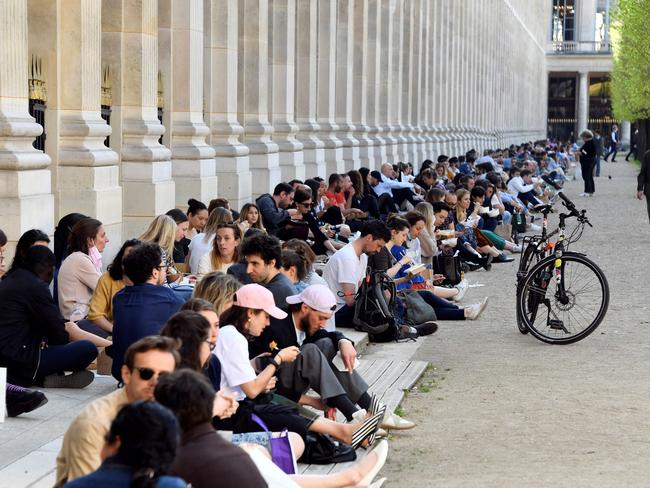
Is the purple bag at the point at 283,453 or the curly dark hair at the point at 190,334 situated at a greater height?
the curly dark hair at the point at 190,334

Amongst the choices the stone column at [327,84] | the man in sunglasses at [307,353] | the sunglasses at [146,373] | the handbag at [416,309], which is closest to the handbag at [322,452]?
the man in sunglasses at [307,353]

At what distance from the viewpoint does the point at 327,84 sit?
30688 mm

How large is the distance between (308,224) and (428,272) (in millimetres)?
2563

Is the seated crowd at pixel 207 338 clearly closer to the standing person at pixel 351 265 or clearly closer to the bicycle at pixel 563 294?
the standing person at pixel 351 265

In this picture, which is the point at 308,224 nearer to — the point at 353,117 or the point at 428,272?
the point at 428,272

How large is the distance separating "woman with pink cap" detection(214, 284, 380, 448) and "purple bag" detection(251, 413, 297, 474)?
1.14 feet

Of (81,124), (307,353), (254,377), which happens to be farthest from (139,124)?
(254,377)

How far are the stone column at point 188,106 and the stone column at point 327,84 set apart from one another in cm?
1082

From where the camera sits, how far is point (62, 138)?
14.8 meters

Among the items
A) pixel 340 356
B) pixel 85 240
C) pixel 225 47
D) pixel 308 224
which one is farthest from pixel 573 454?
pixel 225 47

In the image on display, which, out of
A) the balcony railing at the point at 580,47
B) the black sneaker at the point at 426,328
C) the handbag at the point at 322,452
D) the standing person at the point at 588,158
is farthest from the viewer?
the balcony railing at the point at 580,47

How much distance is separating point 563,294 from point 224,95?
9.13m

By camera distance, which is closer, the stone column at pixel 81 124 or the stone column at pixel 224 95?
the stone column at pixel 81 124

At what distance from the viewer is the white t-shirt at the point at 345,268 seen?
13.0 metres
